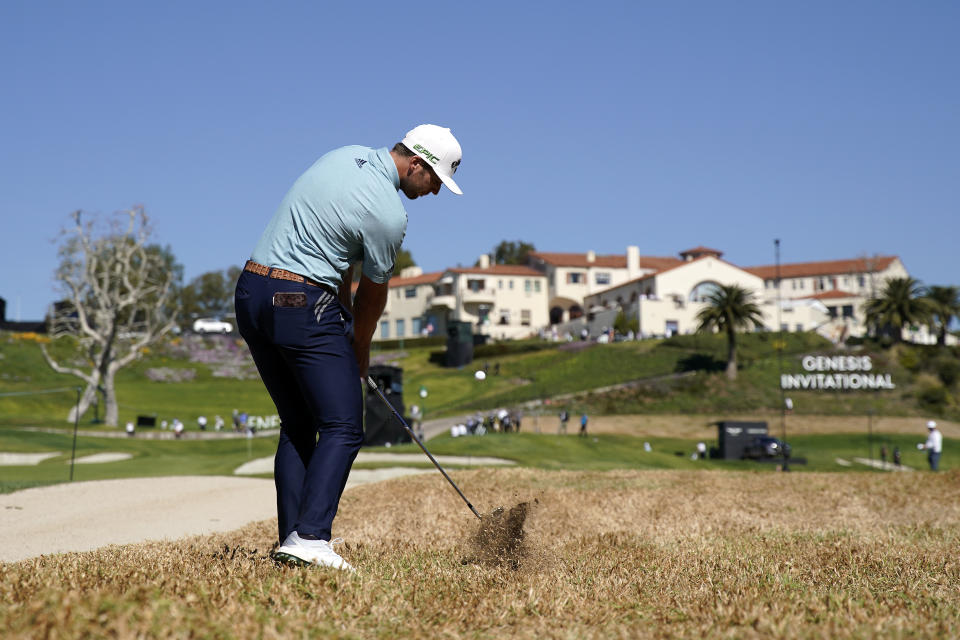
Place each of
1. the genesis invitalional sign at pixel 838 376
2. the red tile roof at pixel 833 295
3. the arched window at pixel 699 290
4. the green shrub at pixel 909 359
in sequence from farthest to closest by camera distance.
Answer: the red tile roof at pixel 833 295 → the arched window at pixel 699 290 → the green shrub at pixel 909 359 → the genesis invitalional sign at pixel 838 376

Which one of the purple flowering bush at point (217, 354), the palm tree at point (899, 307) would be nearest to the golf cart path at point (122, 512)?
the purple flowering bush at point (217, 354)

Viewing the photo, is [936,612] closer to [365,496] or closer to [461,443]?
[365,496]

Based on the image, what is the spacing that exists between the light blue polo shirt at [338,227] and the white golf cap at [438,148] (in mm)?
234

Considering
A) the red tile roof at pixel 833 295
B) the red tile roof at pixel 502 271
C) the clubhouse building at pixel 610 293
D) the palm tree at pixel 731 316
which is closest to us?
the palm tree at pixel 731 316

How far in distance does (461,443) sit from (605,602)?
21895 mm

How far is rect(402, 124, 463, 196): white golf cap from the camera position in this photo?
14.6ft

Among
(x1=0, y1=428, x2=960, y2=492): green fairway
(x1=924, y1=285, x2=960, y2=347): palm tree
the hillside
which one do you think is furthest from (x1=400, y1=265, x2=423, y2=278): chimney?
(x1=0, y1=428, x2=960, y2=492): green fairway

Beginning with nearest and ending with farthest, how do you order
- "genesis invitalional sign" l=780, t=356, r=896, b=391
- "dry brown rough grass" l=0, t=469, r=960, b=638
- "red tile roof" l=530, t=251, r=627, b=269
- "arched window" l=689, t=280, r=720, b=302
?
"dry brown rough grass" l=0, t=469, r=960, b=638 → "genesis invitalional sign" l=780, t=356, r=896, b=391 → "arched window" l=689, t=280, r=720, b=302 → "red tile roof" l=530, t=251, r=627, b=269

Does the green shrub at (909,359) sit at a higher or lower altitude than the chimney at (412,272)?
lower

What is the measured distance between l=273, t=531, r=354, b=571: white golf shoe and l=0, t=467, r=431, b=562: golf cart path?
290 centimetres

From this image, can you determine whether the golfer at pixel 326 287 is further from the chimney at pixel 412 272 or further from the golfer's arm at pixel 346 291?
the chimney at pixel 412 272

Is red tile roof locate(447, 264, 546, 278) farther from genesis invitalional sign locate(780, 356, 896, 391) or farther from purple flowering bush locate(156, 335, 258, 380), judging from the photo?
genesis invitalional sign locate(780, 356, 896, 391)

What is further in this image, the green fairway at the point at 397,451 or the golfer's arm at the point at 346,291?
the green fairway at the point at 397,451

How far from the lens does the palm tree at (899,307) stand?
69.1 m
